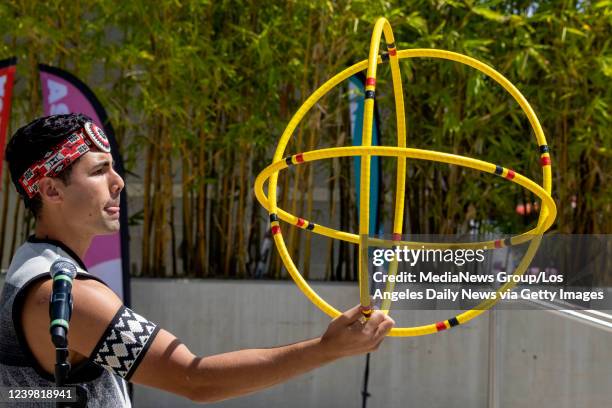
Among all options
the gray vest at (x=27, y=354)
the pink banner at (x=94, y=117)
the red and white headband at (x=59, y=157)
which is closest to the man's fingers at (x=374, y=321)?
the gray vest at (x=27, y=354)

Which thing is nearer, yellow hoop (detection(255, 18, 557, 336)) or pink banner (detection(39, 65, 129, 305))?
yellow hoop (detection(255, 18, 557, 336))

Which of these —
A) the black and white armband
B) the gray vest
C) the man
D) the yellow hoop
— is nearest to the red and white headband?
the man

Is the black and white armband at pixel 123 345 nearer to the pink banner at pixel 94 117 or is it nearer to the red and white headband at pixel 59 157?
the red and white headband at pixel 59 157

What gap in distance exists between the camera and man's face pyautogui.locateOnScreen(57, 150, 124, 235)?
53.1 inches

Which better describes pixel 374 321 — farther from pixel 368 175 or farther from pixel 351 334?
pixel 368 175

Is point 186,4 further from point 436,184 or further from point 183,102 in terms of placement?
point 436,184

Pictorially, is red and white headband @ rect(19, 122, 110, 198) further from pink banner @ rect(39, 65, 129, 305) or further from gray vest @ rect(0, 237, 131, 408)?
pink banner @ rect(39, 65, 129, 305)

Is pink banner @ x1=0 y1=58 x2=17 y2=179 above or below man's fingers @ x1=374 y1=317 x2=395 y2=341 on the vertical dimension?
above

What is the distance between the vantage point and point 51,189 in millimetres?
1343

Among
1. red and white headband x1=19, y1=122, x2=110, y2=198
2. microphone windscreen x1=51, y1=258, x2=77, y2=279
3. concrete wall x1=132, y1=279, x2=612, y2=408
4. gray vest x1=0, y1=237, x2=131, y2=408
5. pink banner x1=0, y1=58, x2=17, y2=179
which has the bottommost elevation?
concrete wall x1=132, y1=279, x2=612, y2=408

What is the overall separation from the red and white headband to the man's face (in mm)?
15

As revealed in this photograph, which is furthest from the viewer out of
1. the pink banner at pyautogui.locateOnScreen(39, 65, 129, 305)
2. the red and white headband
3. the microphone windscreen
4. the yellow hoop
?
the pink banner at pyautogui.locateOnScreen(39, 65, 129, 305)

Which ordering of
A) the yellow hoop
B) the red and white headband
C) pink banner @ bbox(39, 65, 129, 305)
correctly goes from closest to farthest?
1. the red and white headband
2. the yellow hoop
3. pink banner @ bbox(39, 65, 129, 305)

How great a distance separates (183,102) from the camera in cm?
472
